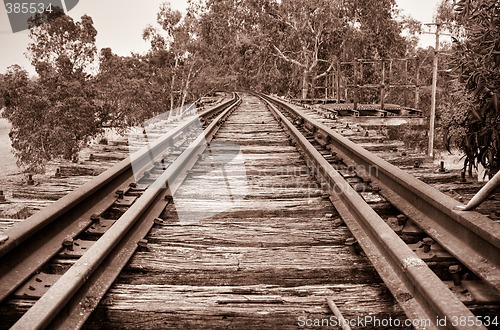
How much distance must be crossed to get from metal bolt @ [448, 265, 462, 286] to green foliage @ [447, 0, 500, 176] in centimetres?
327

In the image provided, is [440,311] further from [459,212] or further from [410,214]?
[410,214]

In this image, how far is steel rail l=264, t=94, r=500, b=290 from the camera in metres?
2.06

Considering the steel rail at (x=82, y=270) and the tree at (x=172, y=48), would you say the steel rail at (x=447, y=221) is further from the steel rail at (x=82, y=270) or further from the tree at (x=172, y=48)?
the tree at (x=172, y=48)

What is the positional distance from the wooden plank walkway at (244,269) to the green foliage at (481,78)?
8.52 ft

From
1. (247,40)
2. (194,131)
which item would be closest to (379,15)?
(247,40)

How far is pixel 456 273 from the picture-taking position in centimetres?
207

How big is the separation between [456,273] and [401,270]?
25 cm

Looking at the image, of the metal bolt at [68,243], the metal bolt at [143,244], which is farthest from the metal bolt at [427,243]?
the metal bolt at [68,243]

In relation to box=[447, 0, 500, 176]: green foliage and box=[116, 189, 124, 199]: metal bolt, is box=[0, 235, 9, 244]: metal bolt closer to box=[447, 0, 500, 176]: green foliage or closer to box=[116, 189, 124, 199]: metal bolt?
box=[116, 189, 124, 199]: metal bolt

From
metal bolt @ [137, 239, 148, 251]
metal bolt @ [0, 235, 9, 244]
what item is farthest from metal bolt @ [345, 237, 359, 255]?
metal bolt @ [0, 235, 9, 244]

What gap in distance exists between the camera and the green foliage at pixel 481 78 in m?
5.25

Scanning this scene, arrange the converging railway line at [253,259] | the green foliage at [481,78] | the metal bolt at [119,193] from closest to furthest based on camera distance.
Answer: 1. the converging railway line at [253,259]
2. the metal bolt at [119,193]
3. the green foliage at [481,78]

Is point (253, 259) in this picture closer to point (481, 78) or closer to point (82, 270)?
point (82, 270)

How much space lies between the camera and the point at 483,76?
533 centimetres
